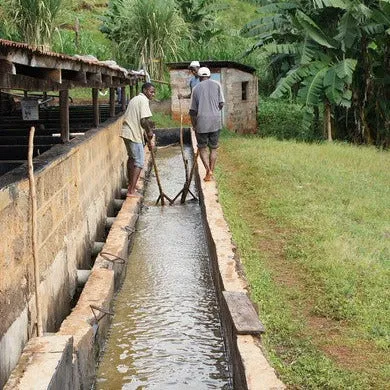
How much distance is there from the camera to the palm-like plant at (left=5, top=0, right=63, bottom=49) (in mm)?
23688

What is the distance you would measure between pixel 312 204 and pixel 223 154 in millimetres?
6589

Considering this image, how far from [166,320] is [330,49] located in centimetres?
1221

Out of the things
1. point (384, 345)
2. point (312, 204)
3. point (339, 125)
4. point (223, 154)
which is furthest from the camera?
point (339, 125)

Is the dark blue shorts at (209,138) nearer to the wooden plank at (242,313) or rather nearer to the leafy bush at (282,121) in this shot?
the wooden plank at (242,313)

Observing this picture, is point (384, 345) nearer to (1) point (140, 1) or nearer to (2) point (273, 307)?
(2) point (273, 307)

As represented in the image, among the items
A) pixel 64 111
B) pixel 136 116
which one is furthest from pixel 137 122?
pixel 64 111

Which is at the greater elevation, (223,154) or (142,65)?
(142,65)

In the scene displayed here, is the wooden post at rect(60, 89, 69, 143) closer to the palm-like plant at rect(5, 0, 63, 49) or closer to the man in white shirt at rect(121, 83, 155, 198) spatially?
the man in white shirt at rect(121, 83, 155, 198)

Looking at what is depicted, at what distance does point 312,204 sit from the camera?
1023cm

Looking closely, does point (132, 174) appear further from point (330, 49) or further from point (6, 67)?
point (330, 49)

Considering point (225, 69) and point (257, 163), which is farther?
point (225, 69)

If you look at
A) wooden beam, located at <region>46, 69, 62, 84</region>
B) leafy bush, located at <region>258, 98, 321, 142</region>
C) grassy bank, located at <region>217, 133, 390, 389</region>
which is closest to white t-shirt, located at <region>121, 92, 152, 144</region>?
grassy bank, located at <region>217, 133, 390, 389</region>

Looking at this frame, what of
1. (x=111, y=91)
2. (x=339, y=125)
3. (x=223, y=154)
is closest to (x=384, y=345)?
(x=111, y=91)

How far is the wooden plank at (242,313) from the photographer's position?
5.28 m
